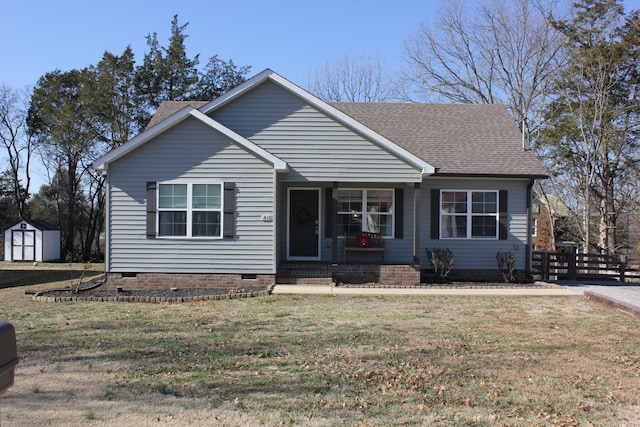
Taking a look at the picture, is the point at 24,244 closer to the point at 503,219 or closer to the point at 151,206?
the point at 151,206

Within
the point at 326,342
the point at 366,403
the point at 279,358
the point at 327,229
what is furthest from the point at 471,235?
the point at 366,403

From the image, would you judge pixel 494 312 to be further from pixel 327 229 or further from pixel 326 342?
pixel 327 229

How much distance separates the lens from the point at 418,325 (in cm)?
872

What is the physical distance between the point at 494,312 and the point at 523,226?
5.68 meters

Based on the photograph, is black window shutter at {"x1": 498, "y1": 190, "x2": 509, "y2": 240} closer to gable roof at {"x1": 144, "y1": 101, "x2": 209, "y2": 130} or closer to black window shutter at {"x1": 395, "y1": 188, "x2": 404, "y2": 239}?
black window shutter at {"x1": 395, "y1": 188, "x2": 404, "y2": 239}

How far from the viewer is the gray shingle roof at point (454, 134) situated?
49.5 ft

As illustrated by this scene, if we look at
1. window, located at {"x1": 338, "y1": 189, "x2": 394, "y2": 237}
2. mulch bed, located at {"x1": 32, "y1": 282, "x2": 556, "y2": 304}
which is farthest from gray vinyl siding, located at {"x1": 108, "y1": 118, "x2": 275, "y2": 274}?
window, located at {"x1": 338, "y1": 189, "x2": 394, "y2": 237}

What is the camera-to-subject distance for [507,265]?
583 inches

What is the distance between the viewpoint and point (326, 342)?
24.3ft

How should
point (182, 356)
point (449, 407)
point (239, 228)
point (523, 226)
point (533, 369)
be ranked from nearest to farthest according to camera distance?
1. point (449, 407)
2. point (533, 369)
3. point (182, 356)
4. point (239, 228)
5. point (523, 226)

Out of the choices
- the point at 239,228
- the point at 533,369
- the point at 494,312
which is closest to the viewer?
the point at 533,369

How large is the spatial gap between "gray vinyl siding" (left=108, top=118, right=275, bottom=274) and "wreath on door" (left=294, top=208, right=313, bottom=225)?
7.03ft

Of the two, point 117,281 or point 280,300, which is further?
point 117,281

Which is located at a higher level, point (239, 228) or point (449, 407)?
point (239, 228)
